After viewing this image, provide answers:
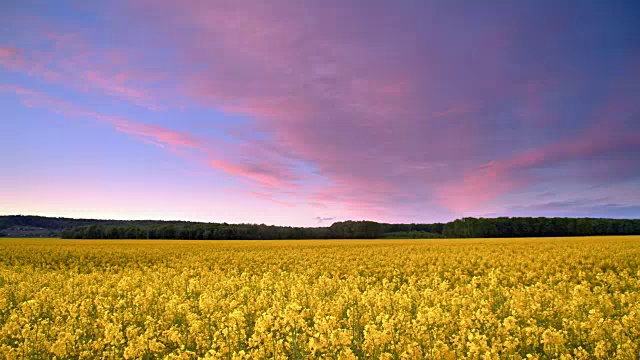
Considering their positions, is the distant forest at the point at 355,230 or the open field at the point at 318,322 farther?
the distant forest at the point at 355,230

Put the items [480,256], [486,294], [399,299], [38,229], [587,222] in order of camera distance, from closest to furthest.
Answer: [399,299] < [486,294] < [480,256] < [587,222] < [38,229]

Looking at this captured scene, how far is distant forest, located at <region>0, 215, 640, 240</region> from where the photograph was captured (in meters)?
91.4

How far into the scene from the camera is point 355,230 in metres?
101

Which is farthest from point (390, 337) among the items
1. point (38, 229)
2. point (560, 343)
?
point (38, 229)

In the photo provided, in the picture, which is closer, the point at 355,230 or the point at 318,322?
the point at 318,322

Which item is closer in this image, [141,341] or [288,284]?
[141,341]

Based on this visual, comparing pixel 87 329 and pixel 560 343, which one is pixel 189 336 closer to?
pixel 87 329

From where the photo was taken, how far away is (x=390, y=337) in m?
6.64

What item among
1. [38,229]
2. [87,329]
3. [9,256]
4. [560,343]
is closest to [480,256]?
[560,343]

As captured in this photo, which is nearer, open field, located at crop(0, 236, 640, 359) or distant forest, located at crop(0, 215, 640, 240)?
open field, located at crop(0, 236, 640, 359)

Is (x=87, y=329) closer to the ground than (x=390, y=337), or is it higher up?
closer to the ground

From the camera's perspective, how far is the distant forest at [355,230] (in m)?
91.4

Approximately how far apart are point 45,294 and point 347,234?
86.9 m

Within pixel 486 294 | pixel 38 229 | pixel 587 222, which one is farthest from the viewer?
pixel 38 229
